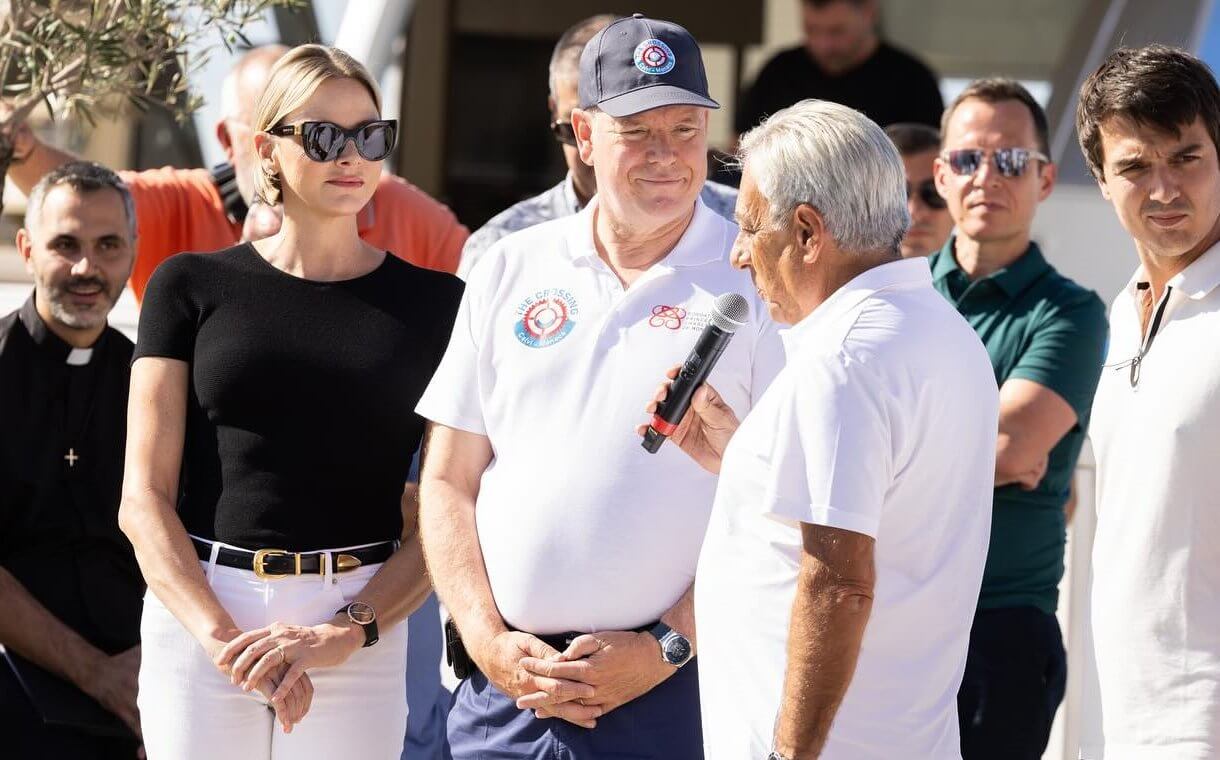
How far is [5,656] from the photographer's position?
391cm

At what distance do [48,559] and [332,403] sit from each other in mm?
1284

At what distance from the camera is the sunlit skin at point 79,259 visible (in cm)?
406

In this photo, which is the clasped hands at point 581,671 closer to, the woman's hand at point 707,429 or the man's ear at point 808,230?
the woman's hand at point 707,429

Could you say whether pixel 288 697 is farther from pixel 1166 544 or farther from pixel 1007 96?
pixel 1007 96

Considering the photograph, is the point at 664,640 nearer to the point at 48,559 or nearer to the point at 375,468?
the point at 375,468

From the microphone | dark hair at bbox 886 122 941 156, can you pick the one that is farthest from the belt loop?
dark hair at bbox 886 122 941 156

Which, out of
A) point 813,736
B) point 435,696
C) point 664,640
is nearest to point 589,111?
point 664,640

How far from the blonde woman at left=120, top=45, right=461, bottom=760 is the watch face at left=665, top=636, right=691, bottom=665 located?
62 centimetres

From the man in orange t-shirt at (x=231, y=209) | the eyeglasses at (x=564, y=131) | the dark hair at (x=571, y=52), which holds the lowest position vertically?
the man in orange t-shirt at (x=231, y=209)

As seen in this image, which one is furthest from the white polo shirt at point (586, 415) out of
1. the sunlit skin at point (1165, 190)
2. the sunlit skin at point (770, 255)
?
the sunlit skin at point (1165, 190)

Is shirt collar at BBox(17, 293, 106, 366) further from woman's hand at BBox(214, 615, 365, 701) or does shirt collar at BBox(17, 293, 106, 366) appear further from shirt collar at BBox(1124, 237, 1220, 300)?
shirt collar at BBox(1124, 237, 1220, 300)

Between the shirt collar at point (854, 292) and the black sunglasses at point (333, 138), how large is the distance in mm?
1259

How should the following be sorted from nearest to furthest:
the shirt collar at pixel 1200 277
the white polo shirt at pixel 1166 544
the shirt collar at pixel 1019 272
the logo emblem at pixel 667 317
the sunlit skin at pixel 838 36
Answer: the white polo shirt at pixel 1166 544 → the shirt collar at pixel 1200 277 → the logo emblem at pixel 667 317 → the shirt collar at pixel 1019 272 → the sunlit skin at pixel 838 36

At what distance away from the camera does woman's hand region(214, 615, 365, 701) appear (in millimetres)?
2953
